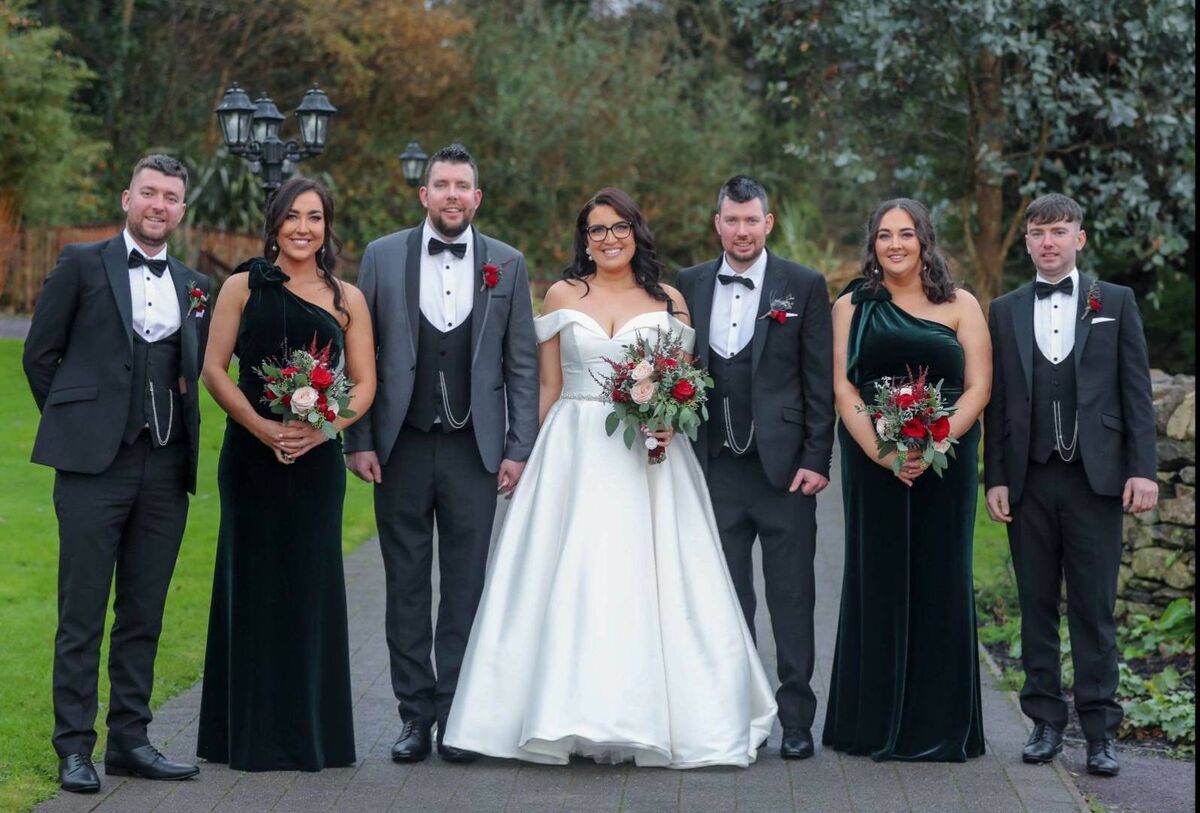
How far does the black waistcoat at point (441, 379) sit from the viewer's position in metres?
6.27

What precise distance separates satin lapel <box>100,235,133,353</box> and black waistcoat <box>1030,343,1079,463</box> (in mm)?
3546

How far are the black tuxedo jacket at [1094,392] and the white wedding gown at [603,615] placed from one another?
4.10 feet

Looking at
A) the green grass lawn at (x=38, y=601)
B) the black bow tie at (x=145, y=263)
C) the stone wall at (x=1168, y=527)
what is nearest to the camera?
the black bow tie at (x=145, y=263)

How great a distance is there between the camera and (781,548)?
21.1ft

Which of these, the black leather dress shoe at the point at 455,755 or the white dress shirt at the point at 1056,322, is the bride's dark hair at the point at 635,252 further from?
the black leather dress shoe at the point at 455,755

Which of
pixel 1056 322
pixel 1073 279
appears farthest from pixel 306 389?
pixel 1073 279

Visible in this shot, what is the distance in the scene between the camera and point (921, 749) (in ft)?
20.5

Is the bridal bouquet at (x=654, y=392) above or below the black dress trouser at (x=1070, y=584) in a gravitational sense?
above

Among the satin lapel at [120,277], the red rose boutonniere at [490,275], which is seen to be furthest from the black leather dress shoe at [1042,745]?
the satin lapel at [120,277]

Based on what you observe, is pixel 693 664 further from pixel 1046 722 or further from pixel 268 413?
pixel 268 413

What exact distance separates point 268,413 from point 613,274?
1.53 metres

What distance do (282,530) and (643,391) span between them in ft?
4.97

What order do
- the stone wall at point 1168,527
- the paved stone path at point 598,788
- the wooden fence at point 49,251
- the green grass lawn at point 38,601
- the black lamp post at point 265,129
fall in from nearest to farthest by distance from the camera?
the paved stone path at point 598,788 < the green grass lawn at point 38,601 < the stone wall at point 1168,527 < the black lamp post at point 265,129 < the wooden fence at point 49,251

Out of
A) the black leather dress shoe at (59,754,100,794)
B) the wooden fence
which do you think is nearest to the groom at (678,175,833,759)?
the black leather dress shoe at (59,754,100,794)
